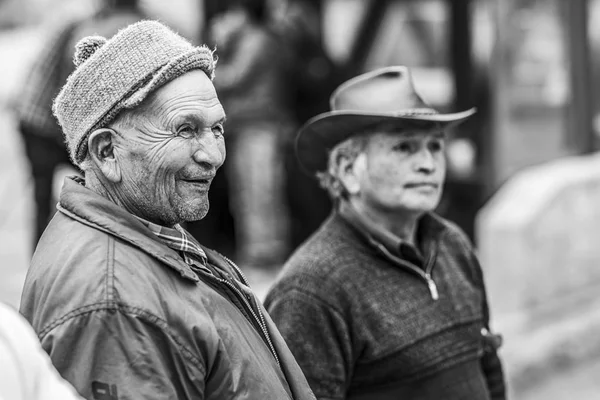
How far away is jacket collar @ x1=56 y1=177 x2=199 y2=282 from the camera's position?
238 cm

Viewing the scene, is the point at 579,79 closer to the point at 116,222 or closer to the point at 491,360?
the point at 491,360

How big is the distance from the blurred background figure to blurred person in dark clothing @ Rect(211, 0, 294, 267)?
599 cm

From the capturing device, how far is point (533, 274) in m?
7.12

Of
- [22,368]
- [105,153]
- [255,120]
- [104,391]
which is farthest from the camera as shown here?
[255,120]

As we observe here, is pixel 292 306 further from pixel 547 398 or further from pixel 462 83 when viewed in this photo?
pixel 462 83

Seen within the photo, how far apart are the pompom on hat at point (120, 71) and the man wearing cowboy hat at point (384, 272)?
1.01m

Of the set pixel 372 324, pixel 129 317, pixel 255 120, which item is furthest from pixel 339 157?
pixel 255 120

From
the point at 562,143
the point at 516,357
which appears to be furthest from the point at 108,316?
the point at 562,143

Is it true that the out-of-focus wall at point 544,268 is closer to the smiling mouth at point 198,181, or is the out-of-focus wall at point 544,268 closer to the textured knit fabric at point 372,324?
the textured knit fabric at point 372,324

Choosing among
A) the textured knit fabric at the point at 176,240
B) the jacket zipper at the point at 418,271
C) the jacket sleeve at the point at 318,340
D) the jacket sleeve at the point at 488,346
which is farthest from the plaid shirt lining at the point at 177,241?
the jacket sleeve at the point at 488,346

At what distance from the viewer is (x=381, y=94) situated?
143 inches

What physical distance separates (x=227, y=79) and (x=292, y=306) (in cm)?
452

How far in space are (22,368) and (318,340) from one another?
1.71 m

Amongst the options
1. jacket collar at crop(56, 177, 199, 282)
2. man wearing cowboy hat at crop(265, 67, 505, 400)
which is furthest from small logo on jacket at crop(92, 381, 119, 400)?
man wearing cowboy hat at crop(265, 67, 505, 400)
